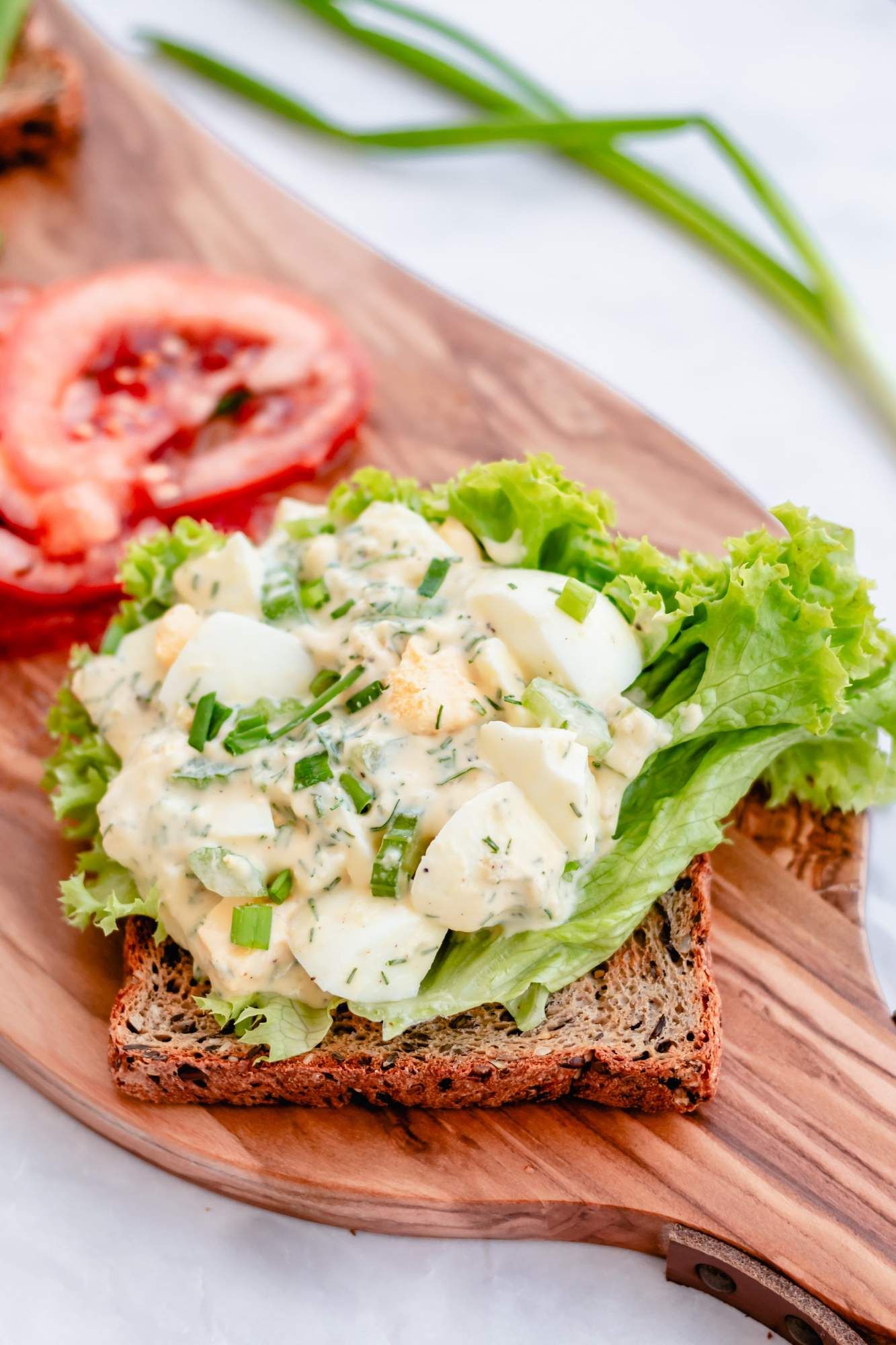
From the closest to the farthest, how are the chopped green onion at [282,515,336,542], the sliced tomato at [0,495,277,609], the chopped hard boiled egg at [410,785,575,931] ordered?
1. the chopped hard boiled egg at [410,785,575,931]
2. the chopped green onion at [282,515,336,542]
3. the sliced tomato at [0,495,277,609]

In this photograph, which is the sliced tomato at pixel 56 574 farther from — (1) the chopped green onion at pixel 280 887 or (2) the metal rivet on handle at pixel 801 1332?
(2) the metal rivet on handle at pixel 801 1332

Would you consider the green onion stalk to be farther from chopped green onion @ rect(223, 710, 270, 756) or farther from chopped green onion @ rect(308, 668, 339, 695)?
chopped green onion @ rect(223, 710, 270, 756)

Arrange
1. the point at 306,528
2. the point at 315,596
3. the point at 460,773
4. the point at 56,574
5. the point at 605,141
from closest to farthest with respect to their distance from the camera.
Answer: the point at 460,773
the point at 315,596
the point at 306,528
the point at 56,574
the point at 605,141

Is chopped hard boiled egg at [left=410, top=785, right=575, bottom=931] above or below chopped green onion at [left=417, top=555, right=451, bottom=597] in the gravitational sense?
below

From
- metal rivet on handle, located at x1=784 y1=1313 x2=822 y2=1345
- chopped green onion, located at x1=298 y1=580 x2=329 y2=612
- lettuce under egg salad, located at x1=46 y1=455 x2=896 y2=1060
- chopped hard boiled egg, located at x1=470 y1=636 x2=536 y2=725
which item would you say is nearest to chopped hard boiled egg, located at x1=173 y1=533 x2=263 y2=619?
lettuce under egg salad, located at x1=46 y1=455 x2=896 y2=1060

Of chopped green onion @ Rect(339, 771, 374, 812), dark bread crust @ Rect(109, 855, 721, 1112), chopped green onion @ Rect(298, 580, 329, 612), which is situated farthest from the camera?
chopped green onion @ Rect(298, 580, 329, 612)

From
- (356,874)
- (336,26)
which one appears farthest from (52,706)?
(336,26)

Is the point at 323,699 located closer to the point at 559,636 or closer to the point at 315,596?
the point at 315,596

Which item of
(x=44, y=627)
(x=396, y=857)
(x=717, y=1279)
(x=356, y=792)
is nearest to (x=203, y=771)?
(x=356, y=792)
